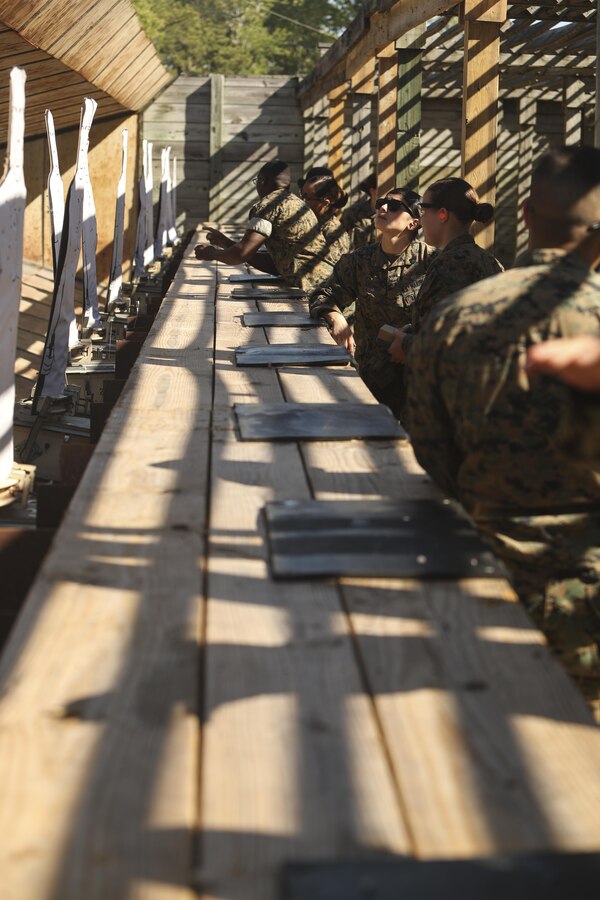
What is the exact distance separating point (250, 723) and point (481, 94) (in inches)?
227

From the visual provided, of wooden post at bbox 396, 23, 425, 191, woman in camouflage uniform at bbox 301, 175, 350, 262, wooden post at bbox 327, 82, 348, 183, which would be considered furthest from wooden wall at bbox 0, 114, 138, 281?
woman in camouflage uniform at bbox 301, 175, 350, 262

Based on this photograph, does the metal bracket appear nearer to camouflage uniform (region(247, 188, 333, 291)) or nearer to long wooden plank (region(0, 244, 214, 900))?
long wooden plank (region(0, 244, 214, 900))

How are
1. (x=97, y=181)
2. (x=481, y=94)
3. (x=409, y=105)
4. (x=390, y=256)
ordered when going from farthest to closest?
(x=97, y=181)
(x=409, y=105)
(x=481, y=94)
(x=390, y=256)

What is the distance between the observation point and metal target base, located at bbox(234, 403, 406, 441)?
3434 mm

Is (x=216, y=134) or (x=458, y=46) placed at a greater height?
(x=458, y=46)

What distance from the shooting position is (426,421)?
292 cm

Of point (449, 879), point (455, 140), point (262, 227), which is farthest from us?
point (455, 140)

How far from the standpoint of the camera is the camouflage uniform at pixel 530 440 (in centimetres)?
269

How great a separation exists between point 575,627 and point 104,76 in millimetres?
12975

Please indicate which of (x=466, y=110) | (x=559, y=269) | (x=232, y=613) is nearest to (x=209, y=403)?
(x=559, y=269)

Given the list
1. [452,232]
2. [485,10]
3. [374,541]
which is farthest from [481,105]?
[374,541]

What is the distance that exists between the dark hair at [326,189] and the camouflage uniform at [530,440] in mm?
5817

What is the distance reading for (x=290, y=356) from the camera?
488 centimetres

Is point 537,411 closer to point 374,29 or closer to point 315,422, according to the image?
point 315,422
